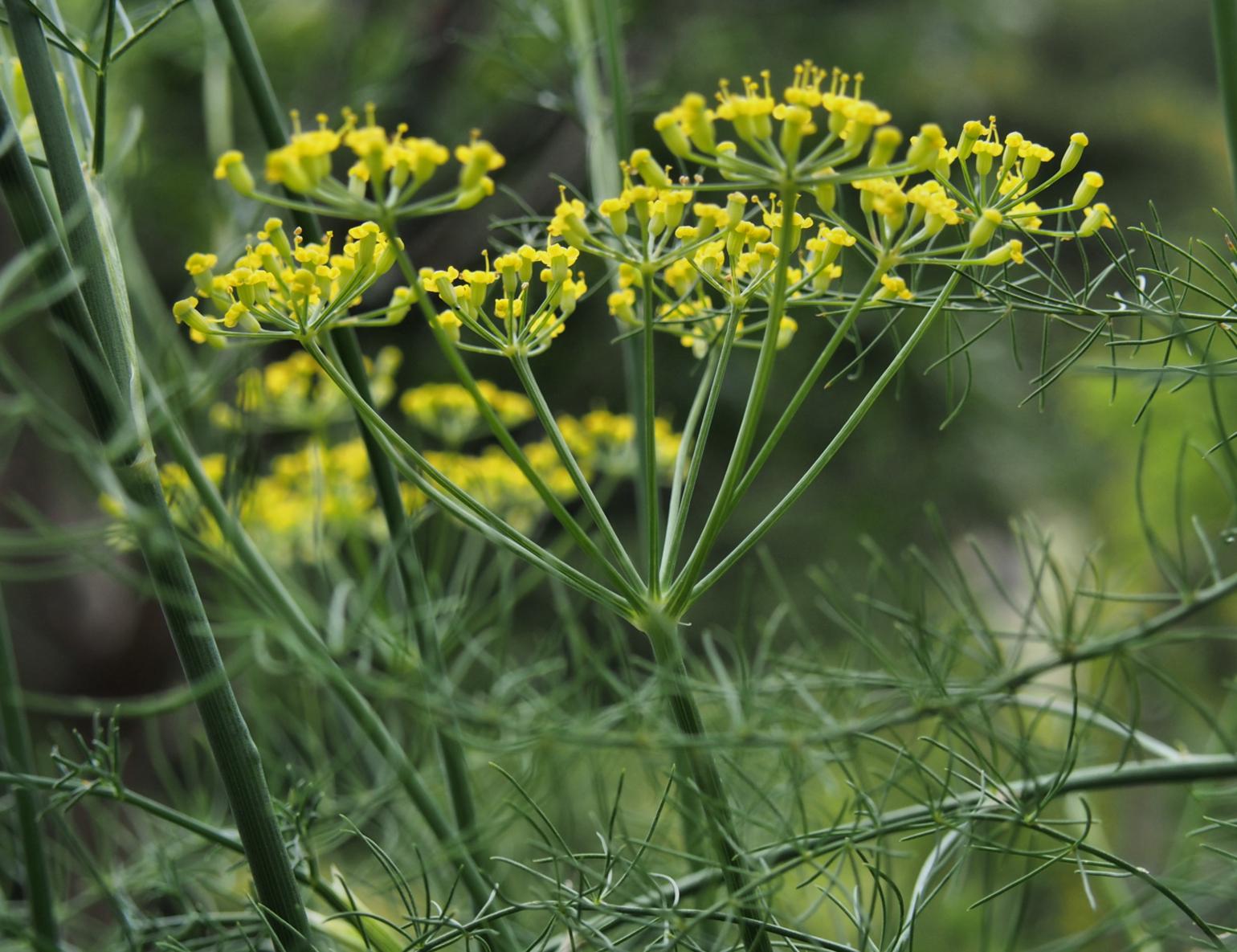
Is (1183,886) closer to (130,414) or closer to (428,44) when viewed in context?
(130,414)

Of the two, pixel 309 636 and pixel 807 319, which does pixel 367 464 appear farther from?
pixel 807 319

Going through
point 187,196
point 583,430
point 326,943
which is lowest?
point 326,943

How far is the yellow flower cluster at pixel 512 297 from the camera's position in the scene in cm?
30

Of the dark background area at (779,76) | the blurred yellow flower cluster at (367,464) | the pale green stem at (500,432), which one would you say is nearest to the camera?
the pale green stem at (500,432)

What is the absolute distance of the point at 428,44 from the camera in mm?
1825

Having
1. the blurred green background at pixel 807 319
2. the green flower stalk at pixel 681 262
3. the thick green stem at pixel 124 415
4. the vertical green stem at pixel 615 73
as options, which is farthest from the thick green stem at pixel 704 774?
the blurred green background at pixel 807 319

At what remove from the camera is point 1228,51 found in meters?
0.27

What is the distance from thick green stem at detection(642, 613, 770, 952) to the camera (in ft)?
0.91

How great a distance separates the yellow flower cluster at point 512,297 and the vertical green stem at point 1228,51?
0.18 metres

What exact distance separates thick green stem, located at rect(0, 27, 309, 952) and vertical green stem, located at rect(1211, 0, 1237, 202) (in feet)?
0.95

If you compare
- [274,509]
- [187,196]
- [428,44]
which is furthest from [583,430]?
[187,196]

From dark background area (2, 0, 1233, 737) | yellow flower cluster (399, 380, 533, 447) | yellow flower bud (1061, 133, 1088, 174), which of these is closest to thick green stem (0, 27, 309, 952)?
yellow flower bud (1061, 133, 1088, 174)

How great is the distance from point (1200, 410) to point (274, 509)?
1.87 meters

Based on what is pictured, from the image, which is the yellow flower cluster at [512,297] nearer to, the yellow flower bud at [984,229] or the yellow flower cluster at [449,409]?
the yellow flower bud at [984,229]
